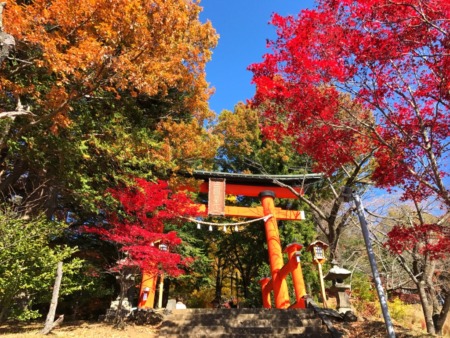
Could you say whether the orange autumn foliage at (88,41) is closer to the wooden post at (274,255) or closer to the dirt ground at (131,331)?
the dirt ground at (131,331)

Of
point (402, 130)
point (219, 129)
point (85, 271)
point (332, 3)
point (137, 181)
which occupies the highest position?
Result: point (219, 129)

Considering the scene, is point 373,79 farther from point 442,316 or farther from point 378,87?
point 442,316

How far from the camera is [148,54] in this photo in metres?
7.45

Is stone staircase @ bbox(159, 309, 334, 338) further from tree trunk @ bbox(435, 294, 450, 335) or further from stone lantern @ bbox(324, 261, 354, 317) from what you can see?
tree trunk @ bbox(435, 294, 450, 335)

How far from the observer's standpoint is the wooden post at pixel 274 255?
34.5 ft

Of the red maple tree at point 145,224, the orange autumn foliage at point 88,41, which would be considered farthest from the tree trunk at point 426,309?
the orange autumn foliage at point 88,41

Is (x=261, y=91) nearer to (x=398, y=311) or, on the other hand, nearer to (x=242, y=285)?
(x=398, y=311)

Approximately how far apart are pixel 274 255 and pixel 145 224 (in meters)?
4.76

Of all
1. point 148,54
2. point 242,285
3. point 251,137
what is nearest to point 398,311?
point 242,285

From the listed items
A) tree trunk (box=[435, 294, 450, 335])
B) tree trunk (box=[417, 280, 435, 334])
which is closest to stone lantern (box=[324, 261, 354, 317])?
tree trunk (box=[417, 280, 435, 334])

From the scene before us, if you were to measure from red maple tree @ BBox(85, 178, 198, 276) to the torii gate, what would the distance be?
1.57m

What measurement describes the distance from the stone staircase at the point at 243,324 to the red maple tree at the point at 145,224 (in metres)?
1.21

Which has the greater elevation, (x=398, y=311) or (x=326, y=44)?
(x=326, y=44)

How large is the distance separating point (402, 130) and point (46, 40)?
22.8ft
